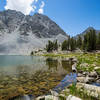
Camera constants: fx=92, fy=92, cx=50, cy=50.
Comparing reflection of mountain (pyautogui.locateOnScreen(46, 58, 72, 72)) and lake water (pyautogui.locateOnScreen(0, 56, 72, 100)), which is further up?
lake water (pyautogui.locateOnScreen(0, 56, 72, 100))

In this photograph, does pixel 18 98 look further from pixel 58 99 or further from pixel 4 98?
pixel 58 99

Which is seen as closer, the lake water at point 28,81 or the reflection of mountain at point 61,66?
the lake water at point 28,81

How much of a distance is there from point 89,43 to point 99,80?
5699 centimetres

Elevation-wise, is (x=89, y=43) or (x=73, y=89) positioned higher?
(x=89, y=43)

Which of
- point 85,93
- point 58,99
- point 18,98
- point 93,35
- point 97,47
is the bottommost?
point 18,98

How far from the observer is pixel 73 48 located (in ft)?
316

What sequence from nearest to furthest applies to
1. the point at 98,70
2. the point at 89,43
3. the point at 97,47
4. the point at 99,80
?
the point at 99,80 → the point at 98,70 → the point at 89,43 → the point at 97,47

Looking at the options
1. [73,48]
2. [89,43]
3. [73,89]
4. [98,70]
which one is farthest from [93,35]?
[73,89]

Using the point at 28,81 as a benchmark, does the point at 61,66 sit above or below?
below

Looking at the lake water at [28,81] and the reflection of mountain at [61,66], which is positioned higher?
the lake water at [28,81]

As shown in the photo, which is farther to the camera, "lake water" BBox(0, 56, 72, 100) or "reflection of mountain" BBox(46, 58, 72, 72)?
"reflection of mountain" BBox(46, 58, 72, 72)

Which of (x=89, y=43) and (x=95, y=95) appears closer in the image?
(x=95, y=95)

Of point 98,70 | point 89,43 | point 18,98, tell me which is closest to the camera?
point 18,98

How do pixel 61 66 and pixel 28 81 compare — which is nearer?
pixel 28 81
